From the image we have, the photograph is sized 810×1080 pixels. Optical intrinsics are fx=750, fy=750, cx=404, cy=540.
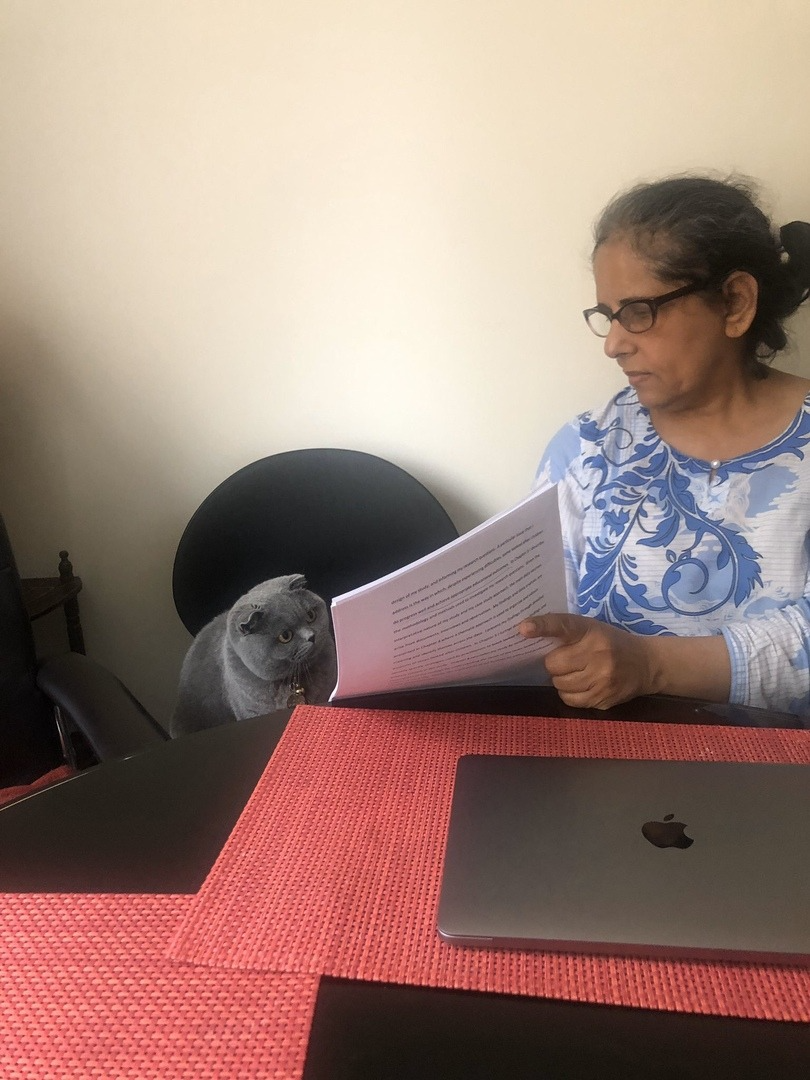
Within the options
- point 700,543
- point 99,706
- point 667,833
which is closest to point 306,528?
point 99,706

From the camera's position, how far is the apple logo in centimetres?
59

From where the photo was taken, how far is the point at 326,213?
1.33m

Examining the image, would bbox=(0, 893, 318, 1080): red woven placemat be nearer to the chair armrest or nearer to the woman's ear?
the chair armrest

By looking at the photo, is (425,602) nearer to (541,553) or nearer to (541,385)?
(541,553)

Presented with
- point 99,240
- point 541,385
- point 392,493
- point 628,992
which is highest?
point 99,240

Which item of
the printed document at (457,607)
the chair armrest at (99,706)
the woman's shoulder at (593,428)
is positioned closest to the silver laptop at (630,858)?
the printed document at (457,607)

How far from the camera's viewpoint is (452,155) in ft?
4.17

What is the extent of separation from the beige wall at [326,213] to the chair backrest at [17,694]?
39cm

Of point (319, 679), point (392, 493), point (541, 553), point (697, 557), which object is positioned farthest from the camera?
point (392, 493)

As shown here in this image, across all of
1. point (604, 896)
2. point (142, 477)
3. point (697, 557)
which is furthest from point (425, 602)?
point (142, 477)

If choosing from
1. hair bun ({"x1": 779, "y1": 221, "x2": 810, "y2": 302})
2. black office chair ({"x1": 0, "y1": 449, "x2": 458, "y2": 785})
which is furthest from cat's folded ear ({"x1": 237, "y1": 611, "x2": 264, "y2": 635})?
hair bun ({"x1": 779, "y1": 221, "x2": 810, "y2": 302})

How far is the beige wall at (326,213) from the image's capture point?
3.95 feet

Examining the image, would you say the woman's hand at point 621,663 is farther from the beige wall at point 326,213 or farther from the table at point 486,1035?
the beige wall at point 326,213

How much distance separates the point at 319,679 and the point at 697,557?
2.04 ft
